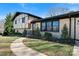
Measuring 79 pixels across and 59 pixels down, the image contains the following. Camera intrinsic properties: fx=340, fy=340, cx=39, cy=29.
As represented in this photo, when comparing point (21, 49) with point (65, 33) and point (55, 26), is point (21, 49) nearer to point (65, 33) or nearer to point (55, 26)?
point (55, 26)

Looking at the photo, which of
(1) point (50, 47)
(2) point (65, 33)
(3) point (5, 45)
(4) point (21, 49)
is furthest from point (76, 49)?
(3) point (5, 45)

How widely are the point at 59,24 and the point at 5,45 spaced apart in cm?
217

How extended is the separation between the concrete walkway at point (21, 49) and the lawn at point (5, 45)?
142 mm

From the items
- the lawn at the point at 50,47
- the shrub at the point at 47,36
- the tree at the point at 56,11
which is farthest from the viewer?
the shrub at the point at 47,36

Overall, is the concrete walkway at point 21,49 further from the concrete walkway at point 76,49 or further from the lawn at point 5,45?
the concrete walkway at point 76,49

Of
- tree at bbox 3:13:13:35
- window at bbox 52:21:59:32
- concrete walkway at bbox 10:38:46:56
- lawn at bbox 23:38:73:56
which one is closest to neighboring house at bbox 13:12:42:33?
tree at bbox 3:13:13:35

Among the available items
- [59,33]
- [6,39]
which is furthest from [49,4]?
[6,39]

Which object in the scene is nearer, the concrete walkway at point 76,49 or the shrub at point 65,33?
the concrete walkway at point 76,49

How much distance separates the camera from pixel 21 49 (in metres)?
12.4

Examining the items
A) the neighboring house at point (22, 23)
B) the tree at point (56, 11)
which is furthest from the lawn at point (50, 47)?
the tree at point (56, 11)

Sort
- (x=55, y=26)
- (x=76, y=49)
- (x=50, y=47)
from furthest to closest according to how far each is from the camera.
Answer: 1. (x=55, y=26)
2. (x=50, y=47)
3. (x=76, y=49)

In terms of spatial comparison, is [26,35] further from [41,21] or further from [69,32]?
[69,32]

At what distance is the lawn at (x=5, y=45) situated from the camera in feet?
40.3

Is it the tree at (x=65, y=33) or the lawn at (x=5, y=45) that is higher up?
the tree at (x=65, y=33)
